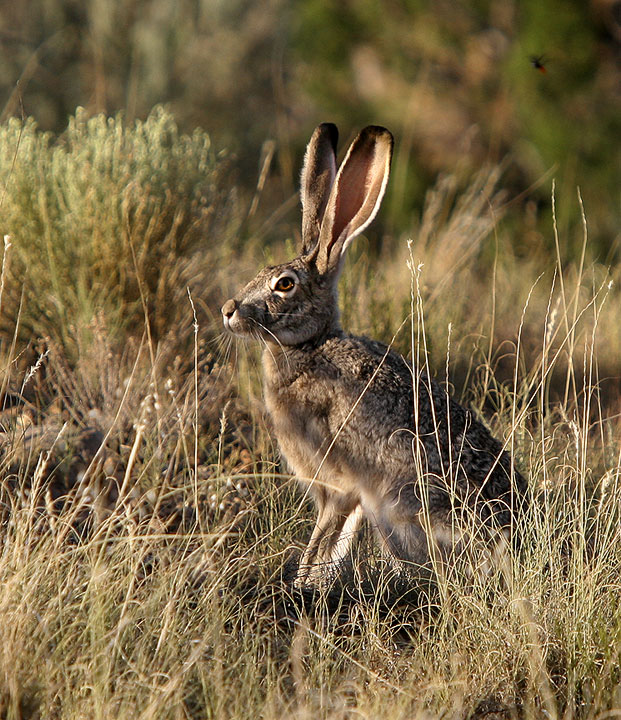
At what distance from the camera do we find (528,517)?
351 cm

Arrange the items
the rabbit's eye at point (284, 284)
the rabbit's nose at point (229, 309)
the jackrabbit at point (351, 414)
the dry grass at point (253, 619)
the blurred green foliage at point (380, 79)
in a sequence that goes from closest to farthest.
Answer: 1. the dry grass at point (253, 619)
2. the jackrabbit at point (351, 414)
3. the rabbit's nose at point (229, 309)
4. the rabbit's eye at point (284, 284)
5. the blurred green foliage at point (380, 79)

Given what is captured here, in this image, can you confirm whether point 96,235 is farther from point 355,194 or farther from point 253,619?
point 253,619

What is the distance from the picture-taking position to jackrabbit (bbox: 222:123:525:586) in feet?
11.6

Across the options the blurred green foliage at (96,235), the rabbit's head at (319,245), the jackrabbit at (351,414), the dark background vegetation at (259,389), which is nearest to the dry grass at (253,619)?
the dark background vegetation at (259,389)

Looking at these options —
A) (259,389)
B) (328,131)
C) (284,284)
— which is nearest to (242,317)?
(284,284)

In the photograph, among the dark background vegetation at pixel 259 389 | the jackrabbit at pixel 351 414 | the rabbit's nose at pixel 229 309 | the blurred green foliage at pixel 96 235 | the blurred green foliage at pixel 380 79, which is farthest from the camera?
the blurred green foliage at pixel 380 79

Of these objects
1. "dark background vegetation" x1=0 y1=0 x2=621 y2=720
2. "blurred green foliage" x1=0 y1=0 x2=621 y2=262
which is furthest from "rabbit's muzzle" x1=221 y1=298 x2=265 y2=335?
"blurred green foliage" x1=0 y1=0 x2=621 y2=262

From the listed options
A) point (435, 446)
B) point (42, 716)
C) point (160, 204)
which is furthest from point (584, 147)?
point (42, 716)

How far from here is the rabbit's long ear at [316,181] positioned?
4.01 m

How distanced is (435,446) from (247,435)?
1.35 m

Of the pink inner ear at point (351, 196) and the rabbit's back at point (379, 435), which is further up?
the pink inner ear at point (351, 196)

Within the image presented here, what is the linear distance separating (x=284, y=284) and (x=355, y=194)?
494 mm

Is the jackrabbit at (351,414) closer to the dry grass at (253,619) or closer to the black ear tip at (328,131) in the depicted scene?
the black ear tip at (328,131)

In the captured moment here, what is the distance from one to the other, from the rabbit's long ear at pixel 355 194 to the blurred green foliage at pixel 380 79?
8.22ft
